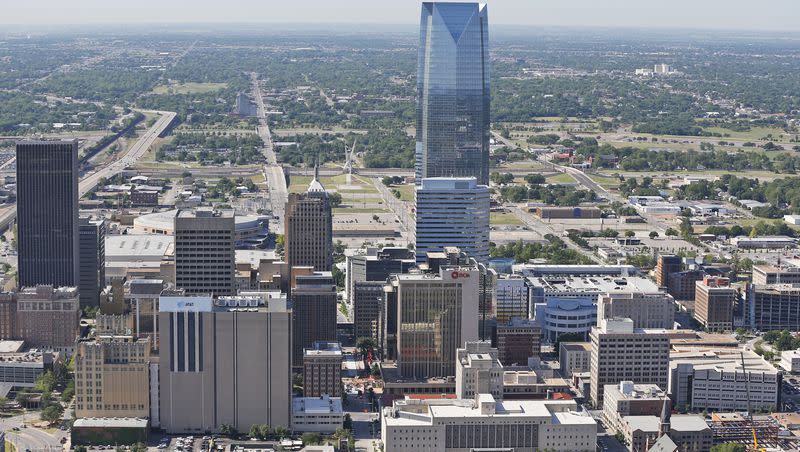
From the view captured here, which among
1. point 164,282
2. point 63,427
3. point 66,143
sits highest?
point 66,143

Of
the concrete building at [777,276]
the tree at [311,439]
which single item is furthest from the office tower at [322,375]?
the concrete building at [777,276]

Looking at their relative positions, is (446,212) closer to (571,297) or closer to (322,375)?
(571,297)

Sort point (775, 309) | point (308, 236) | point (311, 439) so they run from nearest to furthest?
point (311, 439), point (308, 236), point (775, 309)

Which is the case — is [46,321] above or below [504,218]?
below

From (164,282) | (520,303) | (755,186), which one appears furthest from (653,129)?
(164,282)

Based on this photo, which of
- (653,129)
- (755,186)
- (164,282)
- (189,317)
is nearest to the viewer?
(189,317)

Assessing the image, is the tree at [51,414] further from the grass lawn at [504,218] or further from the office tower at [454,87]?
the grass lawn at [504,218]

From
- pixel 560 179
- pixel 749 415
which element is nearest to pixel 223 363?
pixel 749 415

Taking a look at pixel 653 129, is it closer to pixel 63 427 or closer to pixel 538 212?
pixel 538 212
